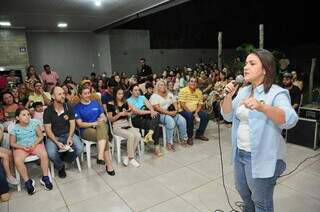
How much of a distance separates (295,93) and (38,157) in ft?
12.7

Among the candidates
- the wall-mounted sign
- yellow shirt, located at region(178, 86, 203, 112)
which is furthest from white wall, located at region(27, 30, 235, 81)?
yellow shirt, located at region(178, 86, 203, 112)

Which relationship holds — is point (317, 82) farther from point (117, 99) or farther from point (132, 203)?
point (132, 203)

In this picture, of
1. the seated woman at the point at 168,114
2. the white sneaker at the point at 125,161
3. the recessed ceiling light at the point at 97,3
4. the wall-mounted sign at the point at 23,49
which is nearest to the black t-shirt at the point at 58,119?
the white sneaker at the point at 125,161

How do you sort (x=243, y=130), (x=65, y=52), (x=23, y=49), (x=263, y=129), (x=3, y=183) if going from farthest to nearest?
(x=65, y=52), (x=23, y=49), (x=3, y=183), (x=243, y=130), (x=263, y=129)

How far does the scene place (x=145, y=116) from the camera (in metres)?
3.67

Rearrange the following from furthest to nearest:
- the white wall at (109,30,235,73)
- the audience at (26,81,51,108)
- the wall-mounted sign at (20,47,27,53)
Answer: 1. the white wall at (109,30,235,73)
2. the wall-mounted sign at (20,47,27,53)
3. the audience at (26,81,51,108)

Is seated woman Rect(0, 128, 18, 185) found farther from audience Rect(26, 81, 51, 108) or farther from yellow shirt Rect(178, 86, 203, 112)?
yellow shirt Rect(178, 86, 203, 112)

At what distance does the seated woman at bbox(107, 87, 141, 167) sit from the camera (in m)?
3.25

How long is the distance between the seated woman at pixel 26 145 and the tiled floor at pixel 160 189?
13cm

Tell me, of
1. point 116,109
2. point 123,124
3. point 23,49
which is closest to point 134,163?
point 123,124

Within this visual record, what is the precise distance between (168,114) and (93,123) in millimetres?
1162

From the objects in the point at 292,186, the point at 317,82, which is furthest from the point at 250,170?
the point at 317,82

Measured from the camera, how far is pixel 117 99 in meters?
3.58

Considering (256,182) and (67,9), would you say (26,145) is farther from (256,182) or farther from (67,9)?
(67,9)
